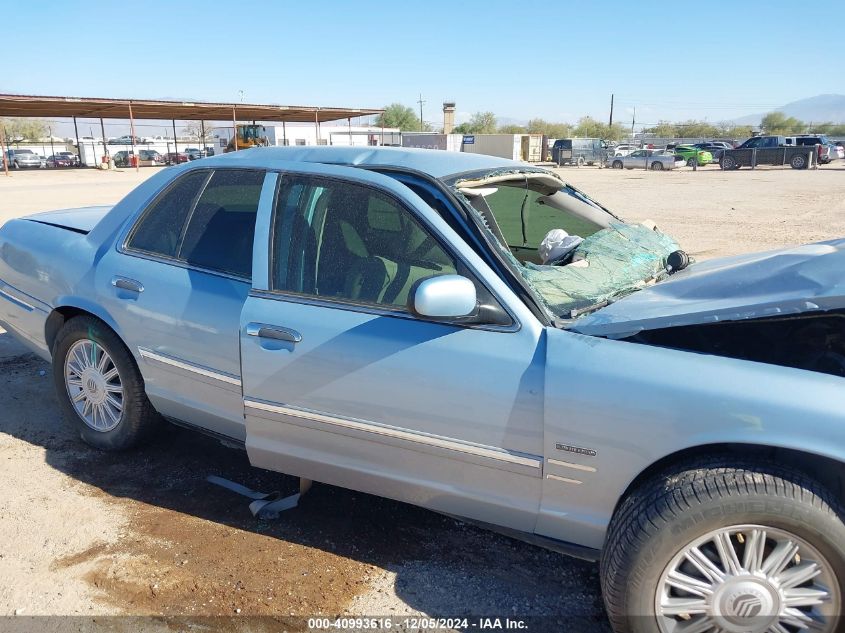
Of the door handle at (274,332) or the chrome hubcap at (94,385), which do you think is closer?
the door handle at (274,332)

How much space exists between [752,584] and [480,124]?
94.0 metres

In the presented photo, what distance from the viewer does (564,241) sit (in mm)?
3744

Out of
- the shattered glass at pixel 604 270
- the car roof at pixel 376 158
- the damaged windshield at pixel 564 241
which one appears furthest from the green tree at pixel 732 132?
the car roof at pixel 376 158

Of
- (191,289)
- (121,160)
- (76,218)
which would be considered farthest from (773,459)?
(121,160)

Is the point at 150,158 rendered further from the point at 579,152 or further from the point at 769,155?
the point at 769,155

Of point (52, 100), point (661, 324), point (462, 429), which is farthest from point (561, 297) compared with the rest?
point (52, 100)

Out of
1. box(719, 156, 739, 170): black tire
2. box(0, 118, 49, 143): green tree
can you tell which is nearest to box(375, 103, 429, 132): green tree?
box(0, 118, 49, 143): green tree

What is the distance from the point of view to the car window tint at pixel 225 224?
316 centimetres

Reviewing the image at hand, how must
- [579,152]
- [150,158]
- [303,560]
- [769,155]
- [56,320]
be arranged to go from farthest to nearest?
[150,158] < [579,152] < [769,155] < [56,320] < [303,560]

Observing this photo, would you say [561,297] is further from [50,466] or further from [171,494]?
[50,466]

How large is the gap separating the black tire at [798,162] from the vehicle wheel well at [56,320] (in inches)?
1614

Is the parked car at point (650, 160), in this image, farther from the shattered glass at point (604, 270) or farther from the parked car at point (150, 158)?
the shattered glass at point (604, 270)

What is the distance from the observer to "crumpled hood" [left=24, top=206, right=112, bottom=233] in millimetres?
4129

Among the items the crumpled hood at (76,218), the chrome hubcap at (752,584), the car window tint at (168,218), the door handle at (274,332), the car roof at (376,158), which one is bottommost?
the chrome hubcap at (752,584)
